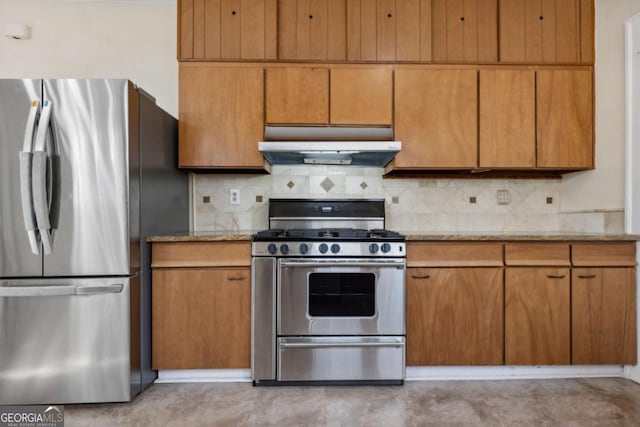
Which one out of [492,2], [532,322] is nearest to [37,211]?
[532,322]

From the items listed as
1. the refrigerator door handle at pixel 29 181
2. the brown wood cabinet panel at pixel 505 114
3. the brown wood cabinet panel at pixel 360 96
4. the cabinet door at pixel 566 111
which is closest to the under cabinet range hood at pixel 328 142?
the brown wood cabinet panel at pixel 360 96

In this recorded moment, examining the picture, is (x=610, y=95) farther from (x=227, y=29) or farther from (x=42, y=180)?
(x=42, y=180)

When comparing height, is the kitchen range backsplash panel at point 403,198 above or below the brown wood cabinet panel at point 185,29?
below

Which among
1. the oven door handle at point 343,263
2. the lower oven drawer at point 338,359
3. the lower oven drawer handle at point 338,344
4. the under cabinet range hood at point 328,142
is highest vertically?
the under cabinet range hood at point 328,142

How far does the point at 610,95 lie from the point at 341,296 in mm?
2418

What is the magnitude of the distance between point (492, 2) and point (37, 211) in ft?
10.5

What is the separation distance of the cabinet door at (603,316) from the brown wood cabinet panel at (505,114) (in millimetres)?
928

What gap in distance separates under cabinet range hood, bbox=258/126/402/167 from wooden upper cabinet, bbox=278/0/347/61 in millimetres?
523

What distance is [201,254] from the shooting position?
2207 millimetres

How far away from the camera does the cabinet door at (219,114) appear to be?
250cm

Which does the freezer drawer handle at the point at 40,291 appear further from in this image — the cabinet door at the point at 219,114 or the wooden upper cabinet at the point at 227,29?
the wooden upper cabinet at the point at 227,29

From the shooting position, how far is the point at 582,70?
2.57 metres

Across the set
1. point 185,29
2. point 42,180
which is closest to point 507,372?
point 42,180

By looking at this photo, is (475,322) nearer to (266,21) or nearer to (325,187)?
(325,187)
